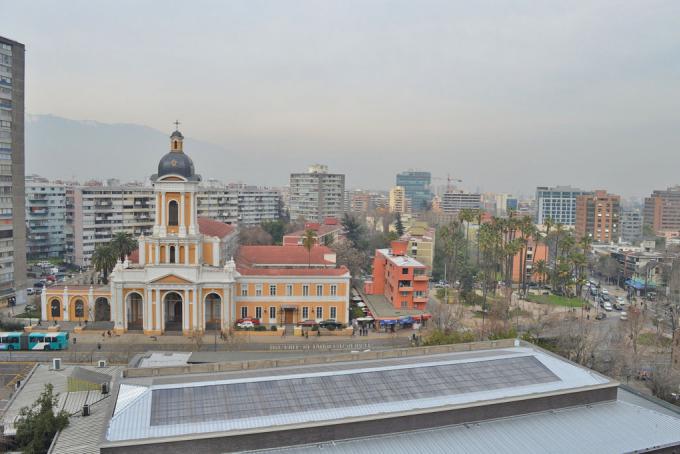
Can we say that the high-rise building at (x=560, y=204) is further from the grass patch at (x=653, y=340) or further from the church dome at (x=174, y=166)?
the church dome at (x=174, y=166)

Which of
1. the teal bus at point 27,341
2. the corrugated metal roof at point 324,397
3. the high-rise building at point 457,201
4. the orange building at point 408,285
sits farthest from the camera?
Result: the high-rise building at point 457,201

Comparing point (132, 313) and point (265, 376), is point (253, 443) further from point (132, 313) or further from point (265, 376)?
point (132, 313)

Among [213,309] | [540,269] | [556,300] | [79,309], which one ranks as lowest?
[556,300]

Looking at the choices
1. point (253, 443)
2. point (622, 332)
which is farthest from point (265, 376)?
point (622, 332)

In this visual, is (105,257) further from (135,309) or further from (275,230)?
(275,230)

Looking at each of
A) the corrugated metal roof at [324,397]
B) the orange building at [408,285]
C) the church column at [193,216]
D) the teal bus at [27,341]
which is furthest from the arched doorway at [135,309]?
the corrugated metal roof at [324,397]

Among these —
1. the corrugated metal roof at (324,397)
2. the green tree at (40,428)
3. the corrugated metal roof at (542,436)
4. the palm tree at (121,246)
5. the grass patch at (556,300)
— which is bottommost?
the grass patch at (556,300)

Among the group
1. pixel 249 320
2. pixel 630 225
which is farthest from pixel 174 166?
pixel 630 225

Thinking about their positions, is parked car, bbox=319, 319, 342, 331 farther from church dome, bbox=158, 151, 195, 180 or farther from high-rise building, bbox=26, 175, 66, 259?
high-rise building, bbox=26, 175, 66, 259
